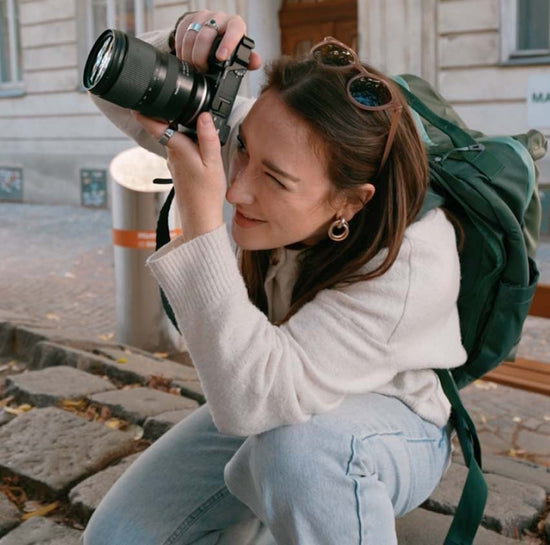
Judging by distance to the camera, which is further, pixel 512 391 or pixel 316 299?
pixel 512 391

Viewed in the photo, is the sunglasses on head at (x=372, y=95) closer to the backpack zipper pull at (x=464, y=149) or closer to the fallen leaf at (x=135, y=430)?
the backpack zipper pull at (x=464, y=149)

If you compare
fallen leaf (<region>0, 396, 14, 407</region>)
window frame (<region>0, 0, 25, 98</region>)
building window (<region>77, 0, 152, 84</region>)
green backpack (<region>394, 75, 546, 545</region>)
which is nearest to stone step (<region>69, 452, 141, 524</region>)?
fallen leaf (<region>0, 396, 14, 407</region>)

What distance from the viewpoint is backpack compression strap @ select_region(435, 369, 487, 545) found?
1.72 metres

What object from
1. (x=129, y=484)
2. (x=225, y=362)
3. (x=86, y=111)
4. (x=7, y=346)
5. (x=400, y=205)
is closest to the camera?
(x=225, y=362)

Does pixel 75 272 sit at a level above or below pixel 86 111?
below

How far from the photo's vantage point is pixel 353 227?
5.57 ft

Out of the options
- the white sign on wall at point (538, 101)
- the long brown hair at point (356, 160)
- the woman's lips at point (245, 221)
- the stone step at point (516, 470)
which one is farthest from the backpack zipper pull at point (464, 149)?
the white sign on wall at point (538, 101)

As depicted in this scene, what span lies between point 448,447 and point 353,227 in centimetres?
56

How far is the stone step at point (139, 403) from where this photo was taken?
2.85 meters

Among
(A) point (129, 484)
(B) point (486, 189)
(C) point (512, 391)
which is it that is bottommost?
(C) point (512, 391)

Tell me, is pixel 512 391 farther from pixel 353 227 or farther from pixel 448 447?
pixel 353 227

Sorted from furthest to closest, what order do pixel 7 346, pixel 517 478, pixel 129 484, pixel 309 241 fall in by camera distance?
pixel 7 346 < pixel 517 478 < pixel 129 484 < pixel 309 241

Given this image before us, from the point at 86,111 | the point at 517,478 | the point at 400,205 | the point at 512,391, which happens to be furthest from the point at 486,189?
the point at 86,111

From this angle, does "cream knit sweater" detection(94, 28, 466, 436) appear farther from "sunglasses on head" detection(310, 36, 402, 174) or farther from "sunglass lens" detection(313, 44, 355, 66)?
"sunglass lens" detection(313, 44, 355, 66)
